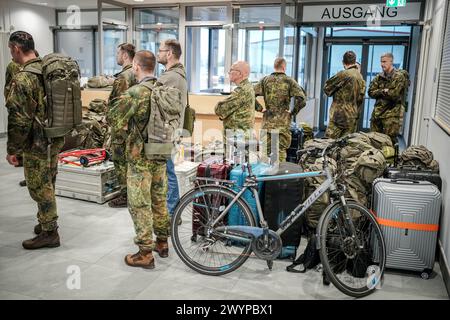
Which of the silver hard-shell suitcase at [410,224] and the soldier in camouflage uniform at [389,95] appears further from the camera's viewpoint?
the soldier in camouflage uniform at [389,95]

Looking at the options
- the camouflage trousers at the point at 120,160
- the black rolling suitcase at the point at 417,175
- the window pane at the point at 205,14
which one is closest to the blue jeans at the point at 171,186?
the camouflage trousers at the point at 120,160

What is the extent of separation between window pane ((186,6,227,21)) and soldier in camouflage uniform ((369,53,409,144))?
4.05 meters

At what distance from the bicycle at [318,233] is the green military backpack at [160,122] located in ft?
1.30

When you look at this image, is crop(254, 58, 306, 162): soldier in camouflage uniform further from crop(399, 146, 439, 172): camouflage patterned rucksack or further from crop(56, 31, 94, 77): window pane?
crop(56, 31, 94, 77): window pane

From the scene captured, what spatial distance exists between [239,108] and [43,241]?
7.49 ft

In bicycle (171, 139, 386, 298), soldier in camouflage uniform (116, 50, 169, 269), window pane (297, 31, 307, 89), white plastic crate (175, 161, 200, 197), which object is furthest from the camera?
window pane (297, 31, 307, 89)

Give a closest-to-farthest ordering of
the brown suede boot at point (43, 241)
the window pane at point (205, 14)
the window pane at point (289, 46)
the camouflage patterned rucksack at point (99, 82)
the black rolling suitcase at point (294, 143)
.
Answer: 1. the brown suede boot at point (43, 241)
2. the black rolling suitcase at point (294, 143)
3. the window pane at point (289, 46)
4. the camouflage patterned rucksack at point (99, 82)
5. the window pane at point (205, 14)

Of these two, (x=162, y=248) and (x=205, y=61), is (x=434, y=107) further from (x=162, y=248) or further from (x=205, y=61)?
(x=205, y=61)

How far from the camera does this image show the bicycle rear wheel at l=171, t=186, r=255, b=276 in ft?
10.3

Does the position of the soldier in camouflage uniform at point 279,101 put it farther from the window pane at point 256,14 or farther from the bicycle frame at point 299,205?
the window pane at point 256,14

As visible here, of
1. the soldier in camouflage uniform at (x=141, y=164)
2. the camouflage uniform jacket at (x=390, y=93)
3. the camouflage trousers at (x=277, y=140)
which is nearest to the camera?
the soldier in camouflage uniform at (x=141, y=164)

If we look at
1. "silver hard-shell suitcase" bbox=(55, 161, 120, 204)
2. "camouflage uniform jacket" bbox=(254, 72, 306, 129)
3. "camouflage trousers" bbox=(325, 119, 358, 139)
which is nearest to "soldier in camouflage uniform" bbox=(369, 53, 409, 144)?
"camouflage trousers" bbox=(325, 119, 358, 139)

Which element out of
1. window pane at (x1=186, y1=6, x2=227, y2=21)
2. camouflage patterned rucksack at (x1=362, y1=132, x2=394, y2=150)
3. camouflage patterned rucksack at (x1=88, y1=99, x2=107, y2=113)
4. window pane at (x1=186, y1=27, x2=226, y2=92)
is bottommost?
camouflage patterned rucksack at (x1=362, y1=132, x2=394, y2=150)

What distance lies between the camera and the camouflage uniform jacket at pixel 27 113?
3256 millimetres
